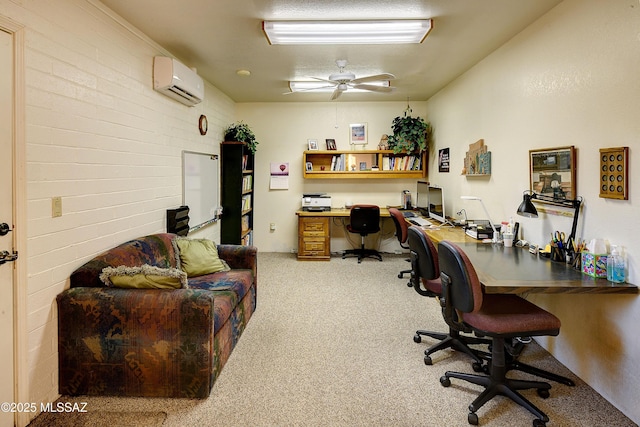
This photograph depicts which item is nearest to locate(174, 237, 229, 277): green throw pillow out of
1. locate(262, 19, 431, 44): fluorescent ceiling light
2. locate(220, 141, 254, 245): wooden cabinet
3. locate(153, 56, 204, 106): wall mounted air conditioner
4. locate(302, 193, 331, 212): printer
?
locate(153, 56, 204, 106): wall mounted air conditioner

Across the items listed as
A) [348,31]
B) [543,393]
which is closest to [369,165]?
[348,31]

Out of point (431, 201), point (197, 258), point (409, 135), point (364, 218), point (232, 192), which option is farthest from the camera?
point (409, 135)

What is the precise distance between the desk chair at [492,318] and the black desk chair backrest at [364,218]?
307 centimetres

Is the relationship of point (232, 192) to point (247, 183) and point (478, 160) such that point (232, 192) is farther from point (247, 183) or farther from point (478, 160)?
point (478, 160)

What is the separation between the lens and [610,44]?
6.70ft

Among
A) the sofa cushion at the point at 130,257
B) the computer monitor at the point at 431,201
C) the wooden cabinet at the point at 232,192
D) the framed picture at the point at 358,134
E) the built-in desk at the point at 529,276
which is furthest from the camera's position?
the framed picture at the point at 358,134

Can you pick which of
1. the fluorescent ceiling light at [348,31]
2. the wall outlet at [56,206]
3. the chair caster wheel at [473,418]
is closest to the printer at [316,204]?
the fluorescent ceiling light at [348,31]

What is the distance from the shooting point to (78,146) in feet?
7.37

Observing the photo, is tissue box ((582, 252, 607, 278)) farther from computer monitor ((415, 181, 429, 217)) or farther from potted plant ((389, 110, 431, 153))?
potted plant ((389, 110, 431, 153))

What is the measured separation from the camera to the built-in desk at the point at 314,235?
5387 mm

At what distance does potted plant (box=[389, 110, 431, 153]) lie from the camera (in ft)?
17.5

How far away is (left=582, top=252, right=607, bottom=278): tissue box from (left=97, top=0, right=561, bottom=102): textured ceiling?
1775 millimetres

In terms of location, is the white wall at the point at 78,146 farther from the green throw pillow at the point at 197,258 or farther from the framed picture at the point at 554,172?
the framed picture at the point at 554,172

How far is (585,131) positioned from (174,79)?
3237 mm
